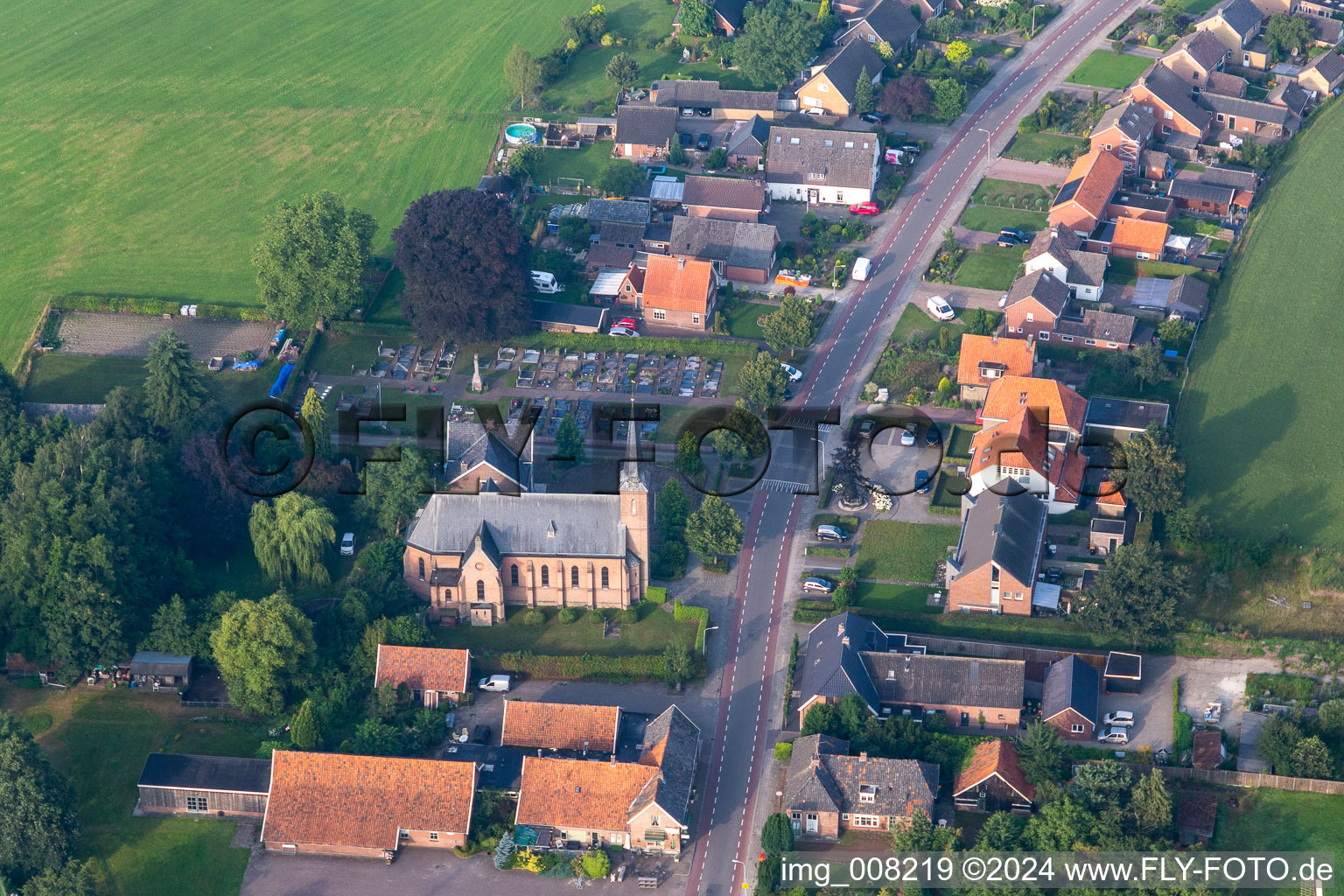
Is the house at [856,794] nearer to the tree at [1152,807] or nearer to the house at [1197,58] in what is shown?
the tree at [1152,807]

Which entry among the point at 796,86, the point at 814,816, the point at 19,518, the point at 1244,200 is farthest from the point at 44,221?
the point at 1244,200

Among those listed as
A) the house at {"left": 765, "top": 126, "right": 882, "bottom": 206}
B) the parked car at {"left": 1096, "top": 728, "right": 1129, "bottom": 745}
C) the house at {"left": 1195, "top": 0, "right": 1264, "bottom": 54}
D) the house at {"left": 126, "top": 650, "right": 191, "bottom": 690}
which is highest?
the house at {"left": 1195, "top": 0, "right": 1264, "bottom": 54}

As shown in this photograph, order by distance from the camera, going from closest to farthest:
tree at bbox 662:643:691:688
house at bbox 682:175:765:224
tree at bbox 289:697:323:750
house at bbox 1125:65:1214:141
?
tree at bbox 289:697:323:750 → tree at bbox 662:643:691:688 → house at bbox 682:175:765:224 → house at bbox 1125:65:1214:141

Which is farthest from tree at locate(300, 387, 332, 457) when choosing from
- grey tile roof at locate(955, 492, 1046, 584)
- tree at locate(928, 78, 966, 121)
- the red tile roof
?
tree at locate(928, 78, 966, 121)

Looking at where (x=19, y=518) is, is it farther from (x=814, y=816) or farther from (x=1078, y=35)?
(x=1078, y=35)

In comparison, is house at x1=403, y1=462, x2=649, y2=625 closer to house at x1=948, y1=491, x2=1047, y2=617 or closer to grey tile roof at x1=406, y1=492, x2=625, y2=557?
grey tile roof at x1=406, y1=492, x2=625, y2=557
